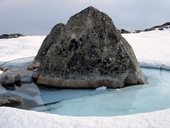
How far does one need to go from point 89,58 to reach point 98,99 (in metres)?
2.56

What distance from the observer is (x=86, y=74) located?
14086 millimetres

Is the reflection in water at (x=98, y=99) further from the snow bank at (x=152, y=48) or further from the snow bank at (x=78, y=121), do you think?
the snow bank at (x=152, y=48)

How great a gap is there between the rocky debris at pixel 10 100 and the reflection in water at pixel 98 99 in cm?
21

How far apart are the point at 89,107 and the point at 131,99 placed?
60.3 inches

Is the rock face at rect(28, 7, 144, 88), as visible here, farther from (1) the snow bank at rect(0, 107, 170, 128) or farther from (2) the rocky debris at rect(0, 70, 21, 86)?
(1) the snow bank at rect(0, 107, 170, 128)

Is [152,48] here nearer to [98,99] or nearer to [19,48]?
[19,48]

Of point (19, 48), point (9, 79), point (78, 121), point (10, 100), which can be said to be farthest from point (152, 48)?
point (78, 121)

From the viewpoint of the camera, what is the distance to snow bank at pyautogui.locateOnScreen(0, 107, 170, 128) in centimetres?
856

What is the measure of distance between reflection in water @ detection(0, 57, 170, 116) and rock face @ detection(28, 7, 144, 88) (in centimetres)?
46

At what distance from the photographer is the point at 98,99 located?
12.3 meters

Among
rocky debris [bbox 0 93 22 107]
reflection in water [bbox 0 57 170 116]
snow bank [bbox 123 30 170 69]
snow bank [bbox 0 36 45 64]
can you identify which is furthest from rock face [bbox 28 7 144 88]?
snow bank [bbox 0 36 45 64]

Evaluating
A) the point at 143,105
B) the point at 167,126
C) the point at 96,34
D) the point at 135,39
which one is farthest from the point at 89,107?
the point at 135,39

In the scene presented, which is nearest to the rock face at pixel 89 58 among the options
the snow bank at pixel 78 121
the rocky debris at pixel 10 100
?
the rocky debris at pixel 10 100

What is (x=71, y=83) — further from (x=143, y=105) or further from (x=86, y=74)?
(x=143, y=105)
